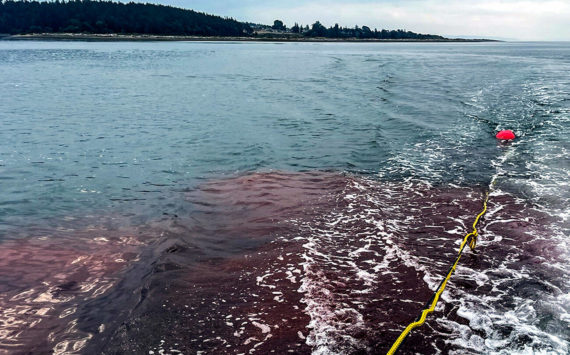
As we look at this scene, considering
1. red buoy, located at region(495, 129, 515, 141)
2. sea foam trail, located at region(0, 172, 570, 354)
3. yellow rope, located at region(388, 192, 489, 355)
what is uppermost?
red buoy, located at region(495, 129, 515, 141)

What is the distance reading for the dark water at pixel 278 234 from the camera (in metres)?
6.20

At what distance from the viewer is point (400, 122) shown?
22797mm

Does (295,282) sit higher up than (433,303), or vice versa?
(433,303)

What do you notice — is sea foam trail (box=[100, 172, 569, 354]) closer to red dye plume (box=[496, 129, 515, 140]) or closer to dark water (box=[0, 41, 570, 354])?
dark water (box=[0, 41, 570, 354])

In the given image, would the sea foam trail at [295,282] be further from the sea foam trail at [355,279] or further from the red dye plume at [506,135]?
the red dye plume at [506,135]

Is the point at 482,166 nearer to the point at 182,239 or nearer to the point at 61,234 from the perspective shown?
the point at 182,239

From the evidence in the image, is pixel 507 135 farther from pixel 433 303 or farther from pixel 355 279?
pixel 433 303

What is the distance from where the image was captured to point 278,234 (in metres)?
9.55

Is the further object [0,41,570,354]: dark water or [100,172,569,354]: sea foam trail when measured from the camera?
[0,41,570,354]: dark water

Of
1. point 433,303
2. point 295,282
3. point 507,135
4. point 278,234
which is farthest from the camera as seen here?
point 507,135

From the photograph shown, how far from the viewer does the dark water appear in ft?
20.4

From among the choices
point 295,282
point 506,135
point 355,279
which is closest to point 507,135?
point 506,135


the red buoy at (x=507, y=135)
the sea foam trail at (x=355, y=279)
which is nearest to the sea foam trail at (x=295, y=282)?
the sea foam trail at (x=355, y=279)

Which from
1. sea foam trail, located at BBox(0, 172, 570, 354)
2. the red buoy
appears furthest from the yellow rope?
the red buoy
